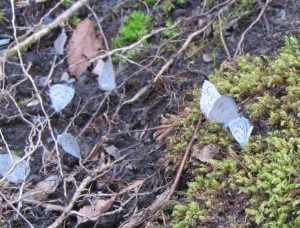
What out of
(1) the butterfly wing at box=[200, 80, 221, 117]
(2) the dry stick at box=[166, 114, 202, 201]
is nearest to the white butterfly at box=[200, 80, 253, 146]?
(1) the butterfly wing at box=[200, 80, 221, 117]

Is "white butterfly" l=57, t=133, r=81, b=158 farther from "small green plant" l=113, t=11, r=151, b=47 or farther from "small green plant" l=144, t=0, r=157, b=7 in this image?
"small green plant" l=144, t=0, r=157, b=7

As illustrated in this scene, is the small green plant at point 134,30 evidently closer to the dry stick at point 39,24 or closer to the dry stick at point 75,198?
the dry stick at point 39,24

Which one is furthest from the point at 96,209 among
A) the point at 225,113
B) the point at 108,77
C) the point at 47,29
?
the point at 47,29

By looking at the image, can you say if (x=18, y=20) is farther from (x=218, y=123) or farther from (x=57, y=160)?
(x=218, y=123)

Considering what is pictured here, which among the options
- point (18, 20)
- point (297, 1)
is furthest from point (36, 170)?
point (297, 1)

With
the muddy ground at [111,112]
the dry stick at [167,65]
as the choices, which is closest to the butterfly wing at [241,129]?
the muddy ground at [111,112]

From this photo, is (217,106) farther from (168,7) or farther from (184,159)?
(168,7)
